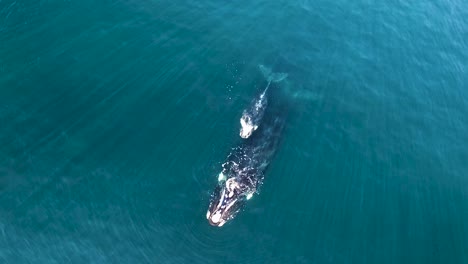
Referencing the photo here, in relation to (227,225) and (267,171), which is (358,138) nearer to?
(267,171)

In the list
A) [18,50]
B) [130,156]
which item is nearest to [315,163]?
[130,156]

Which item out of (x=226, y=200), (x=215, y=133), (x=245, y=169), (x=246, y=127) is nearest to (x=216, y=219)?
(x=226, y=200)

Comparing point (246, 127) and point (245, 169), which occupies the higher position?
point (246, 127)

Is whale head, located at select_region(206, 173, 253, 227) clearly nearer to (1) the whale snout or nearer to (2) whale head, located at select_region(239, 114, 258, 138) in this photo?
(1) the whale snout

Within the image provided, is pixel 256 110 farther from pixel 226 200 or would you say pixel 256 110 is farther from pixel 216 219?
pixel 216 219

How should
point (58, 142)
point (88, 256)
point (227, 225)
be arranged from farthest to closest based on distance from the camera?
1. point (58, 142)
2. point (227, 225)
3. point (88, 256)

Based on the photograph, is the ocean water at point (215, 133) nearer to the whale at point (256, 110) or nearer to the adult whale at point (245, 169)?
the adult whale at point (245, 169)

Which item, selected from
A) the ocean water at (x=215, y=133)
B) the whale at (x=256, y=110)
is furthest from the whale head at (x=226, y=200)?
the whale at (x=256, y=110)
